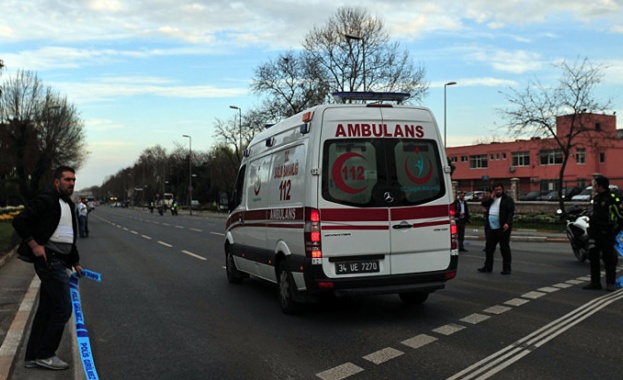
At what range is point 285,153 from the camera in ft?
25.4

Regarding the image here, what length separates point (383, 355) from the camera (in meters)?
5.43

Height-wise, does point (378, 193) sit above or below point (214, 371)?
above

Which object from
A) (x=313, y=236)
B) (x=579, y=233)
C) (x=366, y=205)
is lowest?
(x=579, y=233)

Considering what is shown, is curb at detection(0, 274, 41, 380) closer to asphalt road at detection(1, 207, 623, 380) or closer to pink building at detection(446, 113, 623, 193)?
asphalt road at detection(1, 207, 623, 380)

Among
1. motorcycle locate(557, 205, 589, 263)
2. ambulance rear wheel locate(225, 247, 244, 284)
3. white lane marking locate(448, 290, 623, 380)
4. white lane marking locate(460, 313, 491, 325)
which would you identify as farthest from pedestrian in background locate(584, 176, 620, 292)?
ambulance rear wheel locate(225, 247, 244, 284)

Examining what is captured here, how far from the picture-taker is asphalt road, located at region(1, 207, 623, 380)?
5.03 meters

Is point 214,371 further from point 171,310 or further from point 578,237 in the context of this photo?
point 578,237

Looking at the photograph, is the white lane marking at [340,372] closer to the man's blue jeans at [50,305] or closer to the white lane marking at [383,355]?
the white lane marking at [383,355]

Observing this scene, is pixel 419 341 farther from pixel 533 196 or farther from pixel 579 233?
pixel 533 196

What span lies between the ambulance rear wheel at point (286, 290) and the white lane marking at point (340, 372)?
2143 mm

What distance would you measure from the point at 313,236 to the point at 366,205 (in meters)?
0.76

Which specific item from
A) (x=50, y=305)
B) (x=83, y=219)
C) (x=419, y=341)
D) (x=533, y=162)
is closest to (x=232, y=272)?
(x=419, y=341)

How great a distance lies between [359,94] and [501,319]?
11.0 ft

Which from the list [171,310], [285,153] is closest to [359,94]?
[285,153]
